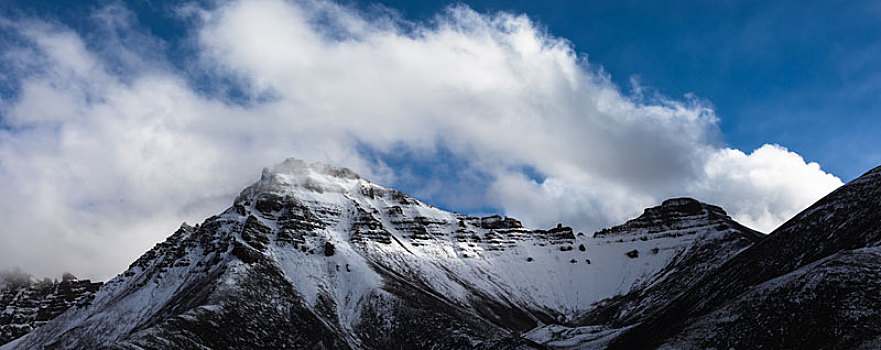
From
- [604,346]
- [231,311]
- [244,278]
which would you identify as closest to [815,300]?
[604,346]

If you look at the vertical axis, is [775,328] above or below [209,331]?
below

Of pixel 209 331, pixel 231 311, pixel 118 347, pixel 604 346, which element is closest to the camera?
pixel 604 346

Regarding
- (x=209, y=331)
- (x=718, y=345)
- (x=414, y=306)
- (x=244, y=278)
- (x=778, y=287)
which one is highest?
(x=244, y=278)

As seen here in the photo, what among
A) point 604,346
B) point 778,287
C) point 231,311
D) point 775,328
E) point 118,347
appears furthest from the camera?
point 231,311

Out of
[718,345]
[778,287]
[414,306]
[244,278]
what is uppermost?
[244,278]

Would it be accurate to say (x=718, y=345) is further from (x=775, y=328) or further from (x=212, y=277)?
(x=212, y=277)

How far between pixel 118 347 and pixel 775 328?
107 metres

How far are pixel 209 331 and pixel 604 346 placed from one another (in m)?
91.7

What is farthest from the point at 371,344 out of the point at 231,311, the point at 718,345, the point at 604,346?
the point at 718,345

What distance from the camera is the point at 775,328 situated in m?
68.4

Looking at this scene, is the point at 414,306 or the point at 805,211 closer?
the point at 805,211

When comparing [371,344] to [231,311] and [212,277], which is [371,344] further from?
[212,277]

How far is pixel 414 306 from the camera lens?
178375 millimetres

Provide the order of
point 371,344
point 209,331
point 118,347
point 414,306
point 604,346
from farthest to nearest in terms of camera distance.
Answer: point 414,306
point 371,344
point 209,331
point 118,347
point 604,346
